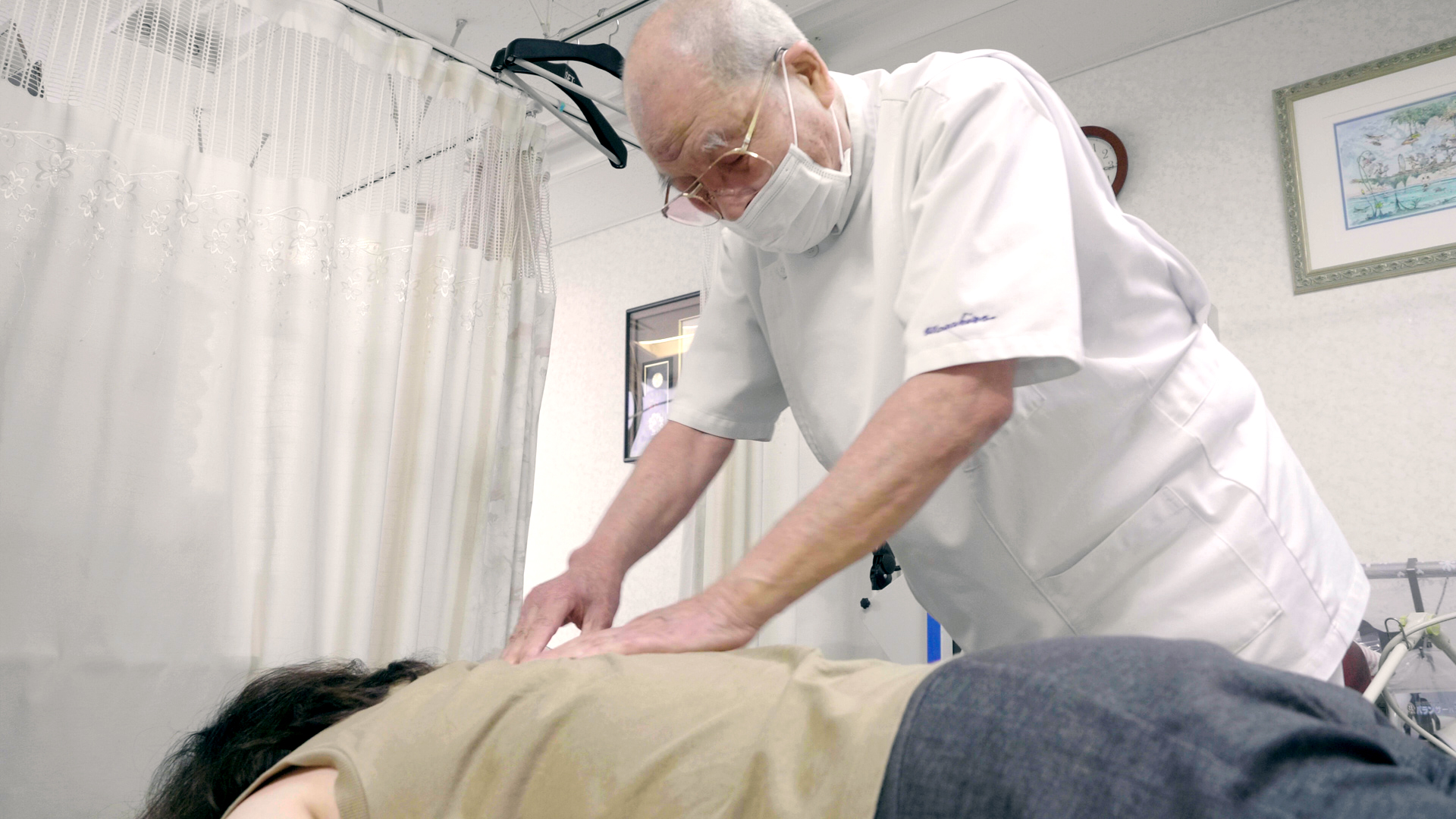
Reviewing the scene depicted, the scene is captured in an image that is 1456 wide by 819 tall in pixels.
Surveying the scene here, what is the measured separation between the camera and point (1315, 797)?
1.31 ft

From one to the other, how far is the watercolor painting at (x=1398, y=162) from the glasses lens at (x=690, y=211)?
179 cm

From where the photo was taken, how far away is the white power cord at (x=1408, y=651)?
58.4 inches

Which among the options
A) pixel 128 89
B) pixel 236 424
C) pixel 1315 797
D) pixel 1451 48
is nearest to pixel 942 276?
pixel 1315 797

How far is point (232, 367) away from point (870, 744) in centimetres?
161

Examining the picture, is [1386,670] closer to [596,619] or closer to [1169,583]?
[1169,583]

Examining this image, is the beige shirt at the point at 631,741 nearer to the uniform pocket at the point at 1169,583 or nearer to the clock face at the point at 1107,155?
the uniform pocket at the point at 1169,583

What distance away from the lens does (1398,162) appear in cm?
218

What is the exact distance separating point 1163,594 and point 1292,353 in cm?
163

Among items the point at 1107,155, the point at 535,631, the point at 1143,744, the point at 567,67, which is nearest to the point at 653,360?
the point at 567,67

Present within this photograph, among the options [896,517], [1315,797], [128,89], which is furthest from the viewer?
[128,89]

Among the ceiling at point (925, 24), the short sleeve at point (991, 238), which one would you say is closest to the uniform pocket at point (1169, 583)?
the short sleeve at point (991, 238)

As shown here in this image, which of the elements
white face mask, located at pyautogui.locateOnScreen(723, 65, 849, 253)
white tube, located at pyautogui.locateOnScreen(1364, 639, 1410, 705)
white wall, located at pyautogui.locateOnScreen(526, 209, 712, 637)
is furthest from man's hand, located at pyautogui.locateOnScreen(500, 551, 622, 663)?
white wall, located at pyautogui.locateOnScreen(526, 209, 712, 637)

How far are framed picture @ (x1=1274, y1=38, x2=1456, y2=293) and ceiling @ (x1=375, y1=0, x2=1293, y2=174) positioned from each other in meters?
0.33

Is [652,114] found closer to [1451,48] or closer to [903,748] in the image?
[903,748]
